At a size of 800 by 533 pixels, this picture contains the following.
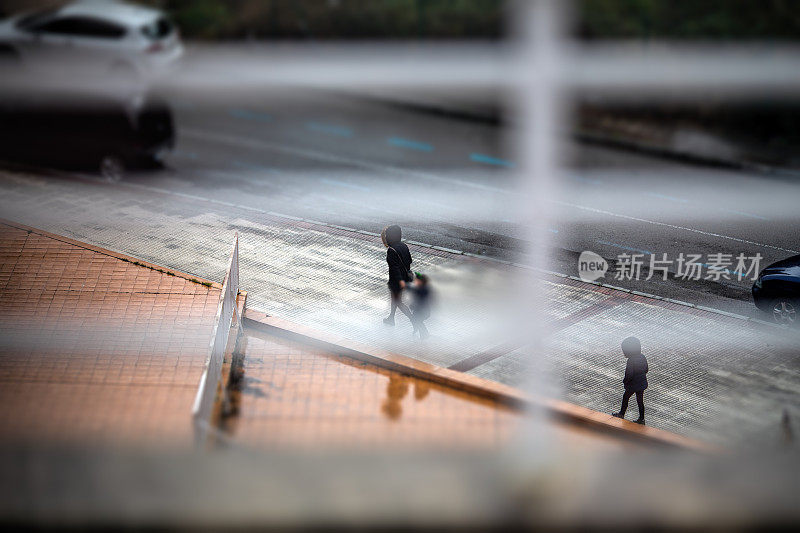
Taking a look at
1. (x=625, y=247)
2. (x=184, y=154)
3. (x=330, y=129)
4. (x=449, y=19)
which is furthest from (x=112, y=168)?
(x=449, y=19)

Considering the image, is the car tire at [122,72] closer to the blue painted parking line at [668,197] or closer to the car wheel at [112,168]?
the car wheel at [112,168]

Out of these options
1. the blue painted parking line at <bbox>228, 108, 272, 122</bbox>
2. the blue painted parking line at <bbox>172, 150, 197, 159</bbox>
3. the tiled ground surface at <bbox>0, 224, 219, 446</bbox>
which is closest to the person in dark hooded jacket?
the tiled ground surface at <bbox>0, 224, 219, 446</bbox>

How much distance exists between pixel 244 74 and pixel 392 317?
1485 centimetres

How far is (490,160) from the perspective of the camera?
755 inches

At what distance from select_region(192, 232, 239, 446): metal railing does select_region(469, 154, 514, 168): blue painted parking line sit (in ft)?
27.6

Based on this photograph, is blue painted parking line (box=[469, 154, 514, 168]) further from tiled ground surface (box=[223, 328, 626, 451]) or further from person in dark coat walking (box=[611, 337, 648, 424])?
person in dark coat walking (box=[611, 337, 648, 424])

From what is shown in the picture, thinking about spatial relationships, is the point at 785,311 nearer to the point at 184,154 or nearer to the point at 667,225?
the point at 667,225

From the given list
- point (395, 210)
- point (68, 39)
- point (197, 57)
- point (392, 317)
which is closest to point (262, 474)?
point (392, 317)

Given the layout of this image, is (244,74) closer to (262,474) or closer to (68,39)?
(68,39)

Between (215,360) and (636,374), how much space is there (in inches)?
166

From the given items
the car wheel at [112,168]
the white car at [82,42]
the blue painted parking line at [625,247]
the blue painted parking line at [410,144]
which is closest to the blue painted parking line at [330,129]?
the blue painted parking line at [410,144]

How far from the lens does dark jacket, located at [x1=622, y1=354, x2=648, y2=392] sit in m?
9.86

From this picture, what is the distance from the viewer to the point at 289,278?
13.2 m

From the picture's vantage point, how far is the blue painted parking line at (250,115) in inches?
843
